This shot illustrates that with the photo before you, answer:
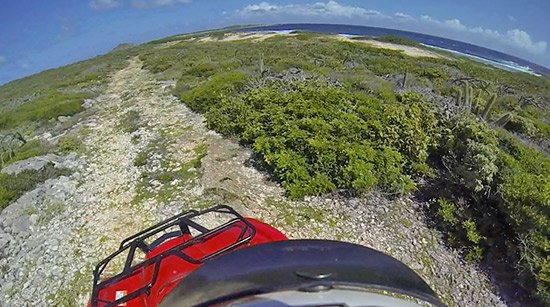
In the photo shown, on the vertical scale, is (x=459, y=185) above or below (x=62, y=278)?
above

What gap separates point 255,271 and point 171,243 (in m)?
2.22

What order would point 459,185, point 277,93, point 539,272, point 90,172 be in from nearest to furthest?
point 539,272 → point 459,185 → point 90,172 → point 277,93

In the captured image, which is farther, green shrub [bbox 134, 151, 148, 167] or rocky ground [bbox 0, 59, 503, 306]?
green shrub [bbox 134, 151, 148, 167]

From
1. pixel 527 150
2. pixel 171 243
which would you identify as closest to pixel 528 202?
pixel 527 150

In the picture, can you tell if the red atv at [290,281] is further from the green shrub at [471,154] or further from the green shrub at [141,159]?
the green shrub at [141,159]

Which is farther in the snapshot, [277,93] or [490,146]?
[277,93]

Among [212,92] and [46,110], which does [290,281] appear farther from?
[46,110]

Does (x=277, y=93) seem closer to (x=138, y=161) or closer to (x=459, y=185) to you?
(x=138, y=161)

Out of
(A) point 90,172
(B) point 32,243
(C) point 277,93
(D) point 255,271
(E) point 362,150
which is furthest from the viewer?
(C) point 277,93

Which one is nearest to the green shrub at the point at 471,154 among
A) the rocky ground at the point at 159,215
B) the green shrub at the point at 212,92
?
the rocky ground at the point at 159,215

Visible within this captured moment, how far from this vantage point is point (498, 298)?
5.83 m

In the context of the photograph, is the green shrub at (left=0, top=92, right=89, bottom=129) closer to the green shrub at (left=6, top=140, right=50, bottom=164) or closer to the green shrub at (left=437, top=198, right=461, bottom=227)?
the green shrub at (left=6, top=140, right=50, bottom=164)

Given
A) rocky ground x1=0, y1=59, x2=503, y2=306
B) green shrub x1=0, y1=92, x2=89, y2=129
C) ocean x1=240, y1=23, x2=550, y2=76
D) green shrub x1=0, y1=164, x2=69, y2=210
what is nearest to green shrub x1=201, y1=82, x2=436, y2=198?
rocky ground x1=0, y1=59, x2=503, y2=306

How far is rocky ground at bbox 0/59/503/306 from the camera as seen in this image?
6.19 m
